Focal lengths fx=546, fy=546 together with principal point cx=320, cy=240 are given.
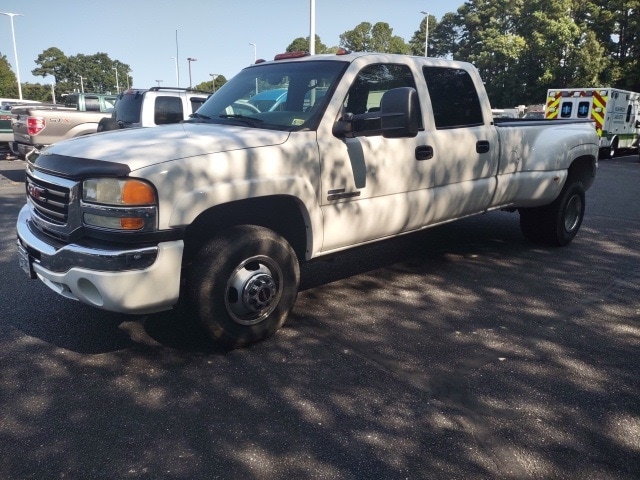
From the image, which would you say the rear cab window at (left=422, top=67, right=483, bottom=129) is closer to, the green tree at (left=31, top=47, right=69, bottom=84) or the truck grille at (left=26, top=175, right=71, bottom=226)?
the truck grille at (left=26, top=175, right=71, bottom=226)

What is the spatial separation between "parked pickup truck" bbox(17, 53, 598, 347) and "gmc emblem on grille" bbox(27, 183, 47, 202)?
0.02 meters

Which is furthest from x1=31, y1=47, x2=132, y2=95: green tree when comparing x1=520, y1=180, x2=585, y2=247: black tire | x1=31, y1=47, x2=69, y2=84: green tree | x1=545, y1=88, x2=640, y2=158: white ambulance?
x1=520, y1=180, x2=585, y2=247: black tire

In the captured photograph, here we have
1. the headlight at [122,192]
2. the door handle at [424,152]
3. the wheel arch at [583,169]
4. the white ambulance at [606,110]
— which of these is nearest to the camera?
the headlight at [122,192]

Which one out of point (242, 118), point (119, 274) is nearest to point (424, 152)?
point (242, 118)

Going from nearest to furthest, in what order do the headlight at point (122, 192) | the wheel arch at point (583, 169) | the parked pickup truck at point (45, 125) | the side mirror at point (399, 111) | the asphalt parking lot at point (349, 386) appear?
the asphalt parking lot at point (349, 386), the headlight at point (122, 192), the side mirror at point (399, 111), the wheel arch at point (583, 169), the parked pickup truck at point (45, 125)

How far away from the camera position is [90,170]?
121 inches

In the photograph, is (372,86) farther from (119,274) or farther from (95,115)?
(95,115)

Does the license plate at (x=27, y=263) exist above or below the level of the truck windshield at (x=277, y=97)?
below

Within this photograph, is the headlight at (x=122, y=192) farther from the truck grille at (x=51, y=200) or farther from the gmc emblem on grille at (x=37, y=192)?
Result: the gmc emblem on grille at (x=37, y=192)

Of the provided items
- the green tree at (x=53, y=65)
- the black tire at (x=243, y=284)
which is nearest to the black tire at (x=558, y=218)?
the black tire at (x=243, y=284)

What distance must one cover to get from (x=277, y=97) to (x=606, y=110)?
17.9m

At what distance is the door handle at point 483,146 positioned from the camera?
4945 mm

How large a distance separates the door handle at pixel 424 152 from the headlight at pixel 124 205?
87.4 inches

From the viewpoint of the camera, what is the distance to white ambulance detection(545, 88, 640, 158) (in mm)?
18875
